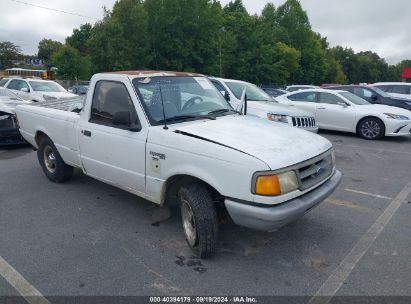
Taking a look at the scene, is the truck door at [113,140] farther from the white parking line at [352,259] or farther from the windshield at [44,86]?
the windshield at [44,86]

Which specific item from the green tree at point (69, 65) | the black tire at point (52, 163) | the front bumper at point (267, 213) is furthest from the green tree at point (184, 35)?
the front bumper at point (267, 213)

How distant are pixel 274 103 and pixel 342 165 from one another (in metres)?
2.38

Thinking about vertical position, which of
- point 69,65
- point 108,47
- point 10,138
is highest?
point 108,47

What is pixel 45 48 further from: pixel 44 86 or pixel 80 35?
pixel 44 86

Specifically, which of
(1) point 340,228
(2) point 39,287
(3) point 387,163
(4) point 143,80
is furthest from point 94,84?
(3) point 387,163

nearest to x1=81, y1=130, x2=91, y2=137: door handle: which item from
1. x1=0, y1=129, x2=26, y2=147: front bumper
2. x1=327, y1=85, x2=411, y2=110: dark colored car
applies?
x1=0, y1=129, x2=26, y2=147: front bumper

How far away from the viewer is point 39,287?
9.63ft

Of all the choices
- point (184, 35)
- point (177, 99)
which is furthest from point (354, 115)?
point (184, 35)

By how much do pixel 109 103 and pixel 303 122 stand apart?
16.1ft

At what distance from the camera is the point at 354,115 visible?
33.2 ft

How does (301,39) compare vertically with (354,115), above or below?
above

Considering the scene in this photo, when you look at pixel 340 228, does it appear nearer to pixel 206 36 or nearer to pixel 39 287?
pixel 39 287

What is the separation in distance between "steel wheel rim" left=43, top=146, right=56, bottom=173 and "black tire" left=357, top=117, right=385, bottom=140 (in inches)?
331

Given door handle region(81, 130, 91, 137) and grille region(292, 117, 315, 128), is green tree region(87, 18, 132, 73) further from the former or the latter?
door handle region(81, 130, 91, 137)
